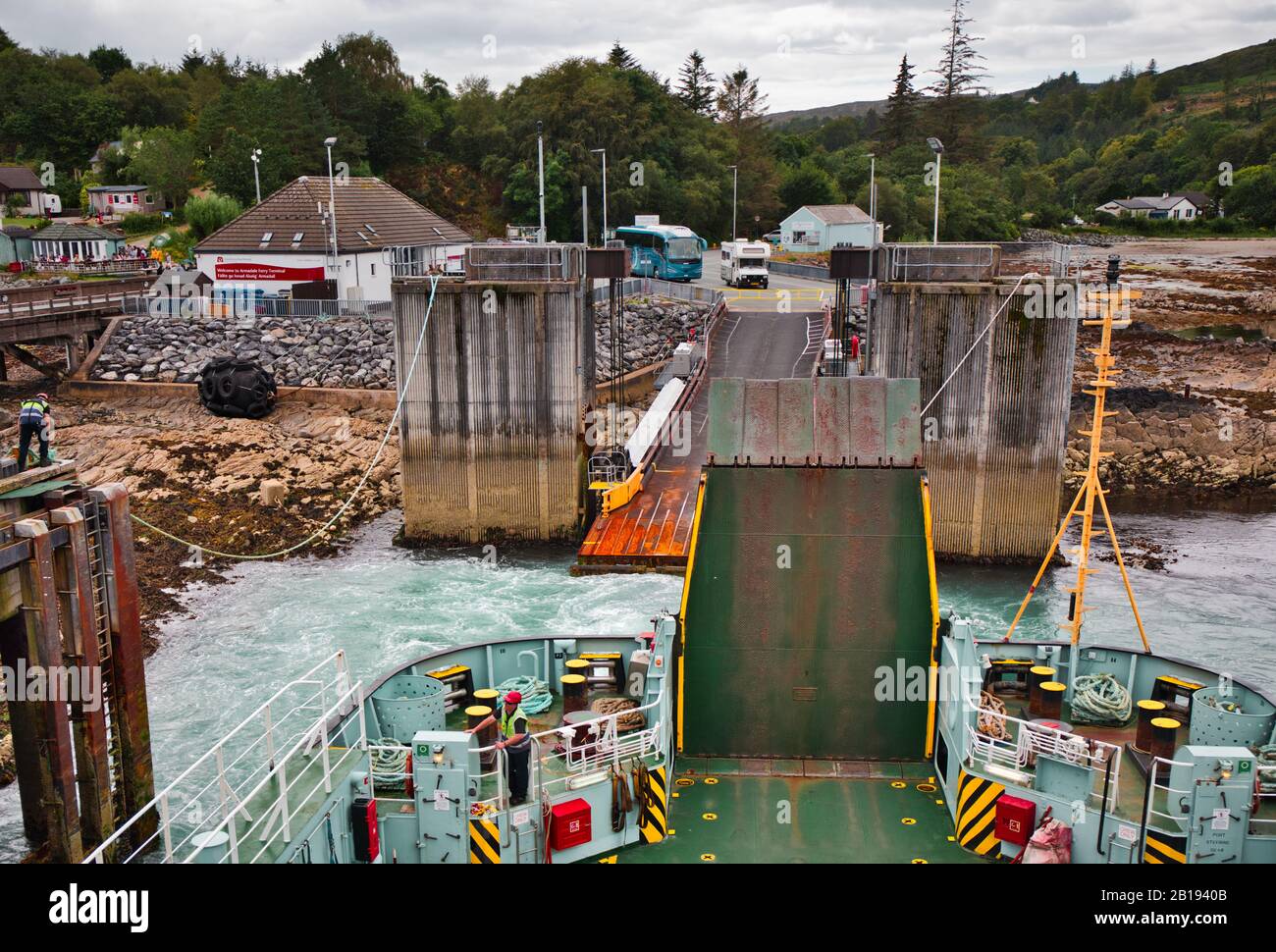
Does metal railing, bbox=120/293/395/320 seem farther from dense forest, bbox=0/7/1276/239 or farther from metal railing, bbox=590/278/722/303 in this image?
dense forest, bbox=0/7/1276/239

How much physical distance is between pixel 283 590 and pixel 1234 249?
93.6 m

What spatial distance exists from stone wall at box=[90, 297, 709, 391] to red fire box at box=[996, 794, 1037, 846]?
32893 mm

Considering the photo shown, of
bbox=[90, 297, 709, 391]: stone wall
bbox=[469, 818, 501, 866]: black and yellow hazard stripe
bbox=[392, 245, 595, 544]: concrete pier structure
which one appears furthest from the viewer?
bbox=[90, 297, 709, 391]: stone wall

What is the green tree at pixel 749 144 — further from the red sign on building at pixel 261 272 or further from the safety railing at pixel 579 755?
the safety railing at pixel 579 755

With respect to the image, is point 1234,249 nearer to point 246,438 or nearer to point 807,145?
point 807,145

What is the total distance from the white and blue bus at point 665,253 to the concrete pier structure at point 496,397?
90.4ft

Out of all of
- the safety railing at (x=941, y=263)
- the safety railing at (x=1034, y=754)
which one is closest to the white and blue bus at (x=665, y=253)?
the safety railing at (x=941, y=263)

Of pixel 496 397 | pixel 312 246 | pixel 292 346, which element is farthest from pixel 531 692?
pixel 312 246

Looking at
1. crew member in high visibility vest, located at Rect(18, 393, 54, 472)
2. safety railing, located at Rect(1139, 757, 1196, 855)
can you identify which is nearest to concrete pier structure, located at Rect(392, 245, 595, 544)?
crew member in high visibility vest, located at Rect(18, 393, 54, 472)

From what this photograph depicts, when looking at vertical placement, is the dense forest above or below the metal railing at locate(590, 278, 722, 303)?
above

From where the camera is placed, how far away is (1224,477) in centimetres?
3728

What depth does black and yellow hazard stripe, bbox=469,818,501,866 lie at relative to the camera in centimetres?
1175

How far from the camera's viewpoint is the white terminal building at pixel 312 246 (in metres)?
50.0

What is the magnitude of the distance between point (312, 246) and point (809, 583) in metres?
41.6
